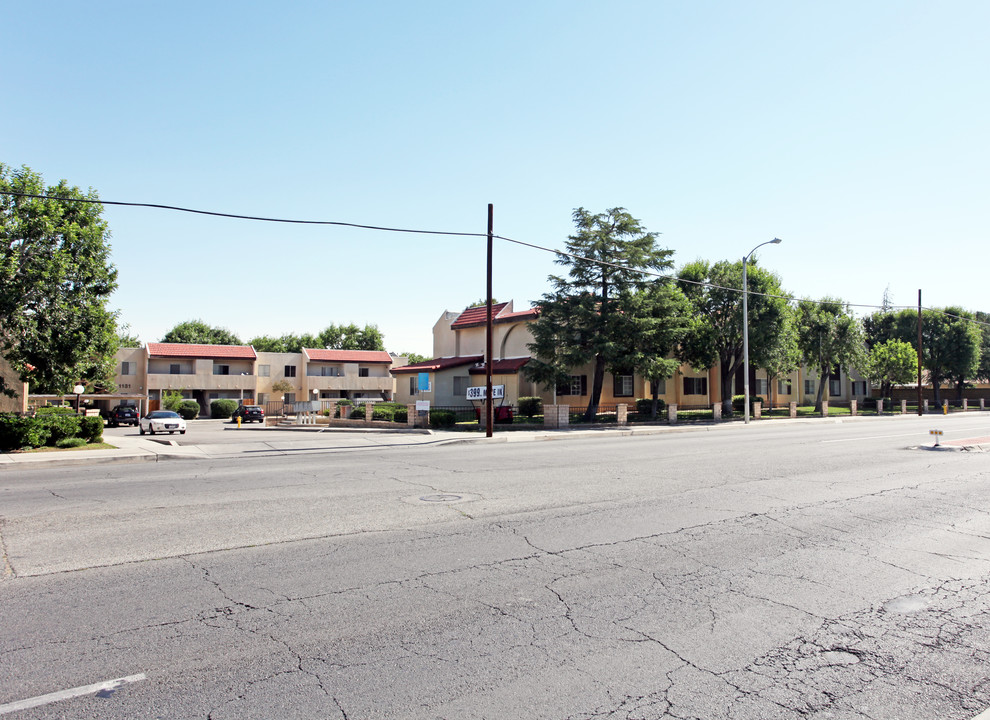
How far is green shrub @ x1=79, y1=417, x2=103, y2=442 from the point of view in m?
21.5

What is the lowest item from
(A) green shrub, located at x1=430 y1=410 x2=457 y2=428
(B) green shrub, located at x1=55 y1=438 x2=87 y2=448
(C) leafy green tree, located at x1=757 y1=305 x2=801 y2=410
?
(B) green shrub, located at x1=55 y1=438 x2=87 y2=448

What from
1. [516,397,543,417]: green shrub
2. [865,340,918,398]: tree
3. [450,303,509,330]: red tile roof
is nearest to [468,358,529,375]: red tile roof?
[516,397,543,417]: green shrub

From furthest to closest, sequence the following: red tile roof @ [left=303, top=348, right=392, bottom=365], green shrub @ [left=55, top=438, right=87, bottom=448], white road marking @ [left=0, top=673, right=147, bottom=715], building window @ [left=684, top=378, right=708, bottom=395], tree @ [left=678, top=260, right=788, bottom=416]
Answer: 1. red tile roof @ [left=303, top=348, right=392, bottom=365]
2. building window @ [left=684, top=378, right=708, bottom=395]
3. tree @ [left=678, top=260, right=788, bottom=416]
4. green shrub @ [left=55, top=438, right=87, bottom=448]
5. white road marking @ [left=0, top=673, right=147, bottom=715]

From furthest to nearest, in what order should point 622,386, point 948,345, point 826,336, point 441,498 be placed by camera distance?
point 948,345 → point 826,336 → point 622,386 → point 441,498

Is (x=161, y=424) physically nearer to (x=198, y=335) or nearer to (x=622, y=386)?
(x=622, y=386)

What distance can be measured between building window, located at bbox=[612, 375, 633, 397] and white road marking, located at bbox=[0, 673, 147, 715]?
40192 mm

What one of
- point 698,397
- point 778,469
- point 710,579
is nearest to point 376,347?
point 698,397

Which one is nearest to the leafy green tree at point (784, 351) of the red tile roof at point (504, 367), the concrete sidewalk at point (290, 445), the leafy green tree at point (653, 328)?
the leafy green tree at point (653, 328)

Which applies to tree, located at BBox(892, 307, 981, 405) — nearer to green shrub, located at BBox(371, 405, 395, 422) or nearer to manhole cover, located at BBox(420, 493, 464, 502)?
green shrub, located at BBox(371, 405, 395, 422)

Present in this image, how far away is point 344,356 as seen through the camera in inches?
2768

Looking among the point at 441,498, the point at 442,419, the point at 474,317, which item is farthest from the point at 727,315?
the point at 441,498

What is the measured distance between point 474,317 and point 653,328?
15246 mm

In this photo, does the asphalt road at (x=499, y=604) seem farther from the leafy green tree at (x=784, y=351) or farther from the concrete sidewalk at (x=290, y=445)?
the leafy green tree at (x=784, y=351)

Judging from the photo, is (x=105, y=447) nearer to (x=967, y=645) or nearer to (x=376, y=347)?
(x=967, y=645)
